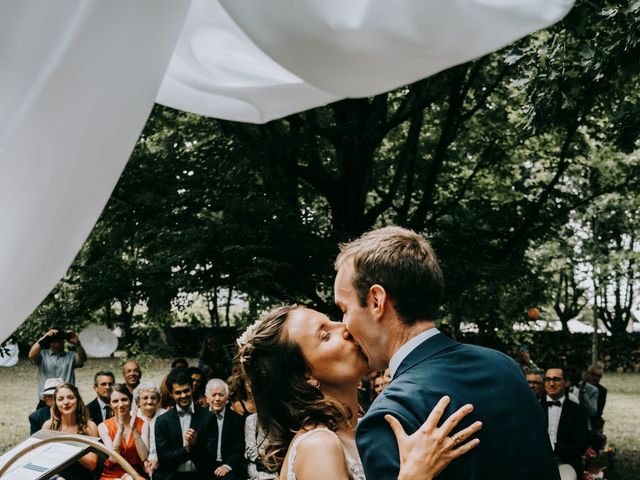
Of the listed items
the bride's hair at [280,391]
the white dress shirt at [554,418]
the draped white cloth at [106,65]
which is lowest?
the white dress shirt at [554,418]

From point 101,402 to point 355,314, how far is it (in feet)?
25.4

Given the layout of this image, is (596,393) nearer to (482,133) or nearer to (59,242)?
(482,133)

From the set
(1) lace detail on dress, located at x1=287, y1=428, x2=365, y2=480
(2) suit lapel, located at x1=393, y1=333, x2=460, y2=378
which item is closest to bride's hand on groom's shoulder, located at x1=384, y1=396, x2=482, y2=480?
(2) suit lapel, located at x1=393, y1=333, x2=460, y2=378

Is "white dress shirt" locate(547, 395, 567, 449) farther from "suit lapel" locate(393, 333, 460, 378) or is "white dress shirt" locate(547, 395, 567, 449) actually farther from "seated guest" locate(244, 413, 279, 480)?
"suit lapel" locate(393, 333, 460, 378)

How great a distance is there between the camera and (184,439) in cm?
754

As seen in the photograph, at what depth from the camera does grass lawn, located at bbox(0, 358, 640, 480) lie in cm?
Answer: 1384

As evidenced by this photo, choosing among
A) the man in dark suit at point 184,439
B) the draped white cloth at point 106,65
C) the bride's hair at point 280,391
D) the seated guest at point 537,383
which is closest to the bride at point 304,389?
the bride's hair at point 280,391

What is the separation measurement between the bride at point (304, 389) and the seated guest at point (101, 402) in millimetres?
6659

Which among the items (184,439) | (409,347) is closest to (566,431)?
(184,439)

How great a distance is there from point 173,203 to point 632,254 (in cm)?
2158

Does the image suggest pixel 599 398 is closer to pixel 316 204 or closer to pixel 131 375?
pixel 316 204

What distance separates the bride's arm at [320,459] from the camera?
7.54 feet

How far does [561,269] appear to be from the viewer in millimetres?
26562

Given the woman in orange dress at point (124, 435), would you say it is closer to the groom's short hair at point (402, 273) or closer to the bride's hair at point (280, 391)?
the bride's hair at point (280, 391)
